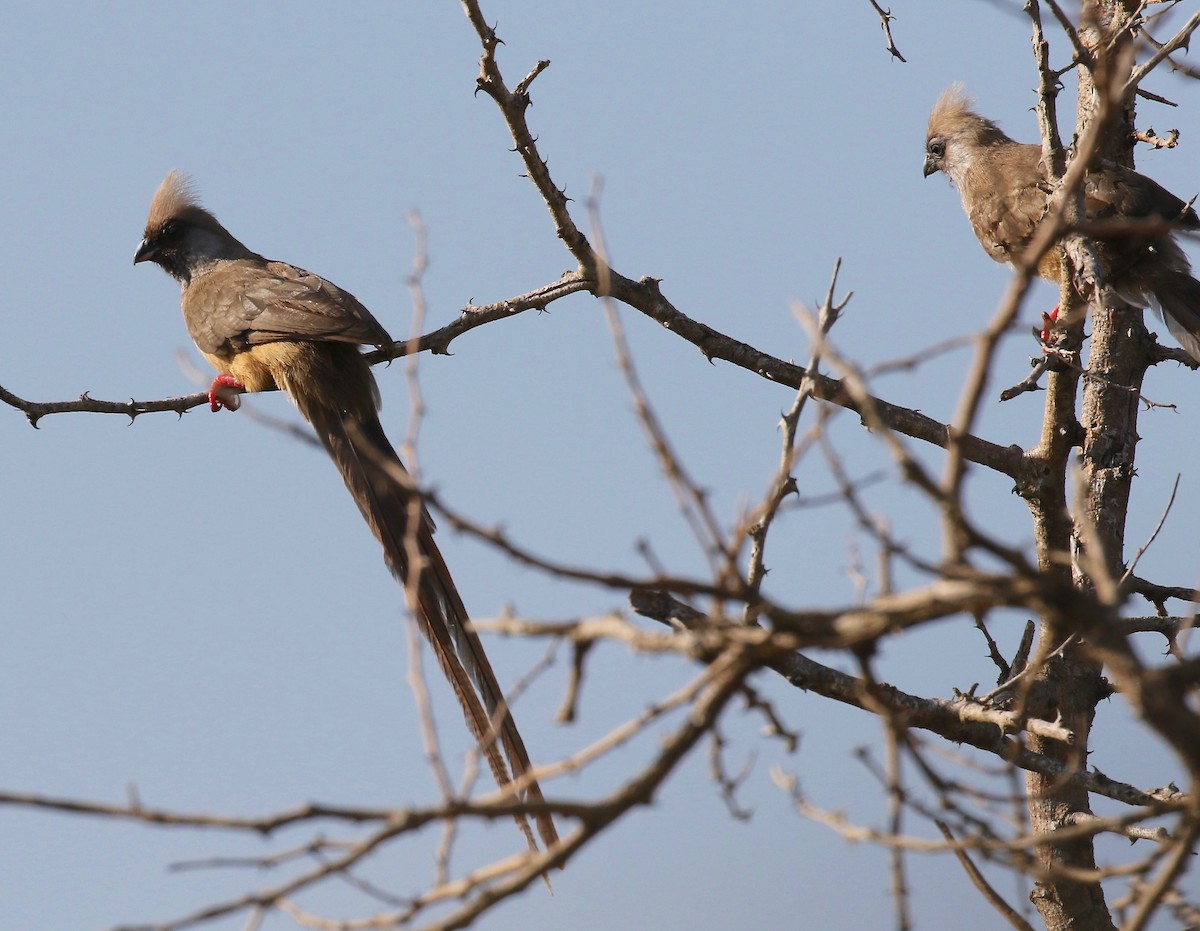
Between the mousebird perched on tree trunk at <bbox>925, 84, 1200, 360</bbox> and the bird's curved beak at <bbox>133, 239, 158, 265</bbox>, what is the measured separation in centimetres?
457

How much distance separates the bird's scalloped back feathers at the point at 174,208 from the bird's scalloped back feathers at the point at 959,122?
4.28 metres

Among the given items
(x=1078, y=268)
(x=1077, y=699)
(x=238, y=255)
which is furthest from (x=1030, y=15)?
(x=238, y=255)

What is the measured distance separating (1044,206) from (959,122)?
2.39 metres

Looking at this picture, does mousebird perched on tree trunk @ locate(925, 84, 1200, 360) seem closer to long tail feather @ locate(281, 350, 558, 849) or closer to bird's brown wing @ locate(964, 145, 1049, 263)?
bird's brown wing @ locate(964, 145, 1049, 263)

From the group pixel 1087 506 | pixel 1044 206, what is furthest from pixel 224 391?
pixel 1087 506

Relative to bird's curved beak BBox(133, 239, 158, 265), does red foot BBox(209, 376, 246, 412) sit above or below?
below

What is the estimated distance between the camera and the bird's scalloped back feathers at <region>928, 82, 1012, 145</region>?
722cm

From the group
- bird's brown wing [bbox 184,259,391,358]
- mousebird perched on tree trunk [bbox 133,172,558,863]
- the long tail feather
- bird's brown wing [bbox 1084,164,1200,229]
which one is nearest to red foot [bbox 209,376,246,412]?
mousebird perched on tree trunk [bbox 133,172,558,863]

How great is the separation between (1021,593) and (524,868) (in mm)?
791

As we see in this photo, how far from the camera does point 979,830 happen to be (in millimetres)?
2375

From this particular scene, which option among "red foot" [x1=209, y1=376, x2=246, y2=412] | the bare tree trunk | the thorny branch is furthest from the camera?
"red foot" [x1=209, y1=376, x2=246, y2=412]

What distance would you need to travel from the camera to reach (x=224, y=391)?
19.8 ft

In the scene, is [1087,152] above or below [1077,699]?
below

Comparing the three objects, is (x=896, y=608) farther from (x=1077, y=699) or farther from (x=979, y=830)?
(x=1077, y=699)
